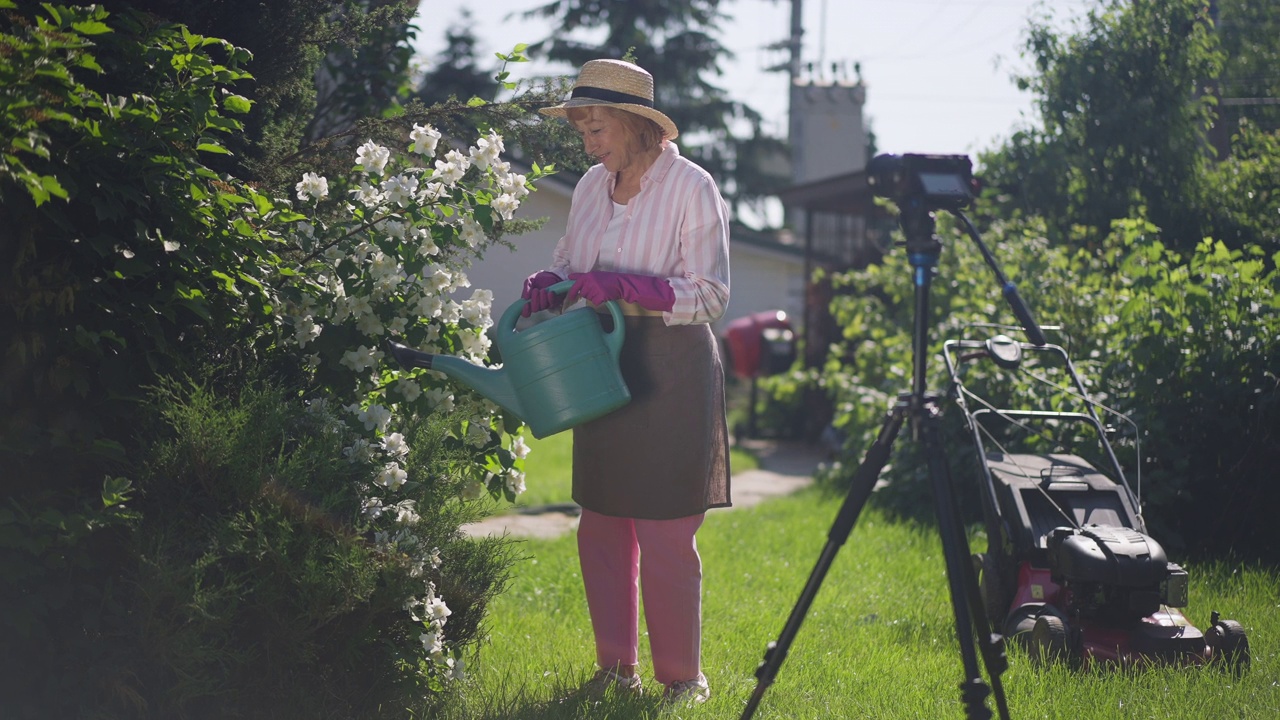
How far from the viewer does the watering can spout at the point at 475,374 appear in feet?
10.2

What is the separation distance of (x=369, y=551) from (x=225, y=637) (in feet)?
1.21

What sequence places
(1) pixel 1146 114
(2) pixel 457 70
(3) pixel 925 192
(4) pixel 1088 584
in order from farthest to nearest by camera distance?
(2) pixel 457 70, (1) pixel 1146 114, (4) pixel 1088 584, (3) pixel 925 192

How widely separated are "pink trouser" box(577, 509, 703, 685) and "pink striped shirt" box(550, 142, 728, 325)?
0.64 metres

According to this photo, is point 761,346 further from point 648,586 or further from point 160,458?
point 160,458

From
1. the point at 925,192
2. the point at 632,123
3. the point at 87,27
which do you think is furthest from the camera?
the point at 632,123

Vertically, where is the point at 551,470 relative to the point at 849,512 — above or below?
below

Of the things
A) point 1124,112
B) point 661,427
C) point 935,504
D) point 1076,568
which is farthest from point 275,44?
point 1124,112

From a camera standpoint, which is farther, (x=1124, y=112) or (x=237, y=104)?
(x=1124, y=112)

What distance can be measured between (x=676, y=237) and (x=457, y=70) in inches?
1089

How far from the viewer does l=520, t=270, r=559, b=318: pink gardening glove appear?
10.3ft

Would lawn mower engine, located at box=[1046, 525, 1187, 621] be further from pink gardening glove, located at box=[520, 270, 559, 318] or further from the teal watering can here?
pink gardening glove, located at box=[520, 270, 559, 318]

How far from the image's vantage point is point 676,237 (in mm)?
3230

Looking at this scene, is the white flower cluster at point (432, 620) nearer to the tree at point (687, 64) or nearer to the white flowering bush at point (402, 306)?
the white flowering bush at point (402, 306)

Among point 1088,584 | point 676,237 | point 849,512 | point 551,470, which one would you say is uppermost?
point 676,237
